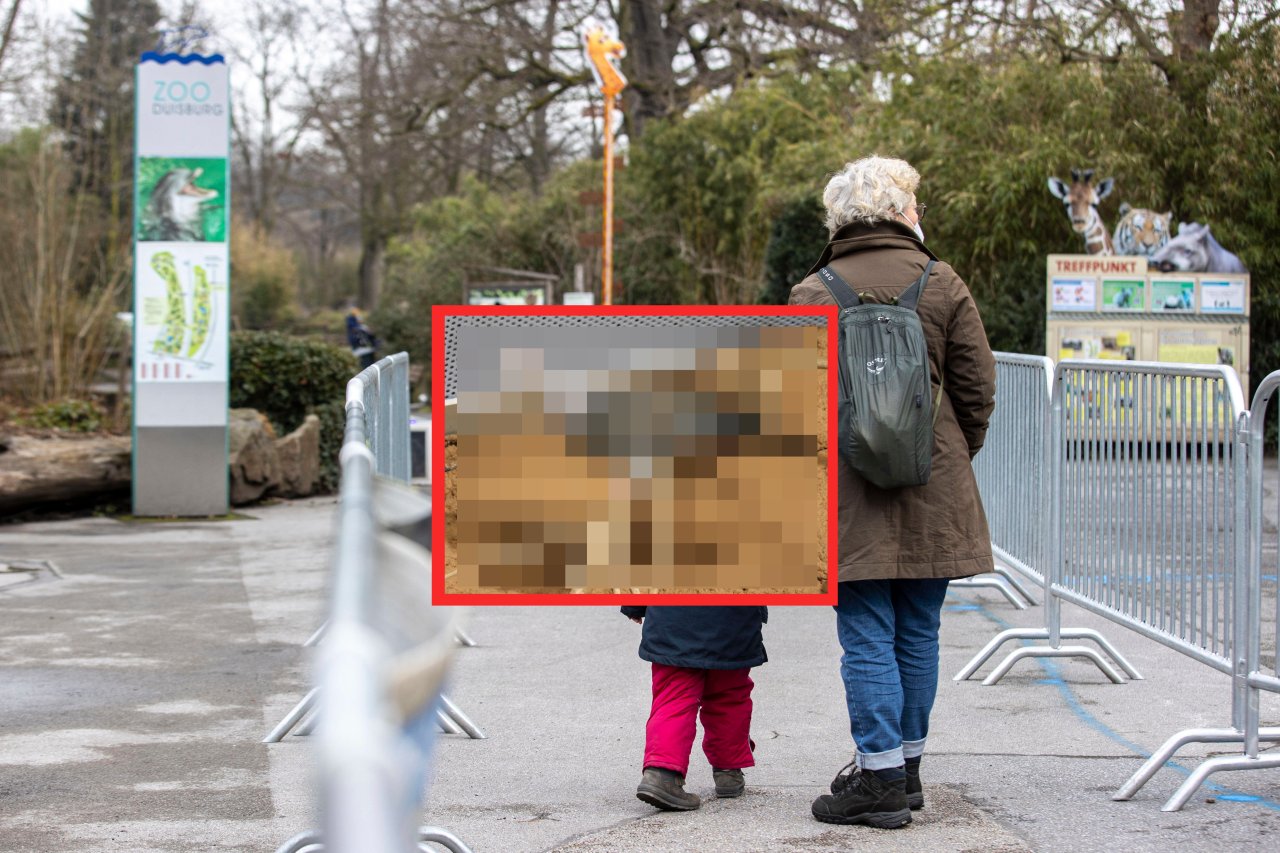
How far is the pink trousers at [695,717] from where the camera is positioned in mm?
4379

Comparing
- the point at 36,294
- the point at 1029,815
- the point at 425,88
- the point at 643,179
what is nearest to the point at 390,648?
the point at 1029,815

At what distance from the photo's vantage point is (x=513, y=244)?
27156 millimetres

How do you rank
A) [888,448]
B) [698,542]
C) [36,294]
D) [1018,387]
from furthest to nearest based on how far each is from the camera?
[36,294], [1018,387], [888,448], [698,542]

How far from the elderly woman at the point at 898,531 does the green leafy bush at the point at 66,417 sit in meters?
10.4

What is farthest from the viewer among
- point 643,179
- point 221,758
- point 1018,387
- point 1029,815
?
point 643,179

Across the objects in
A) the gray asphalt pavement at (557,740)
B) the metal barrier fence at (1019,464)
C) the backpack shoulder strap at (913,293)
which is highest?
the backpack shoulder strap at (913,293)

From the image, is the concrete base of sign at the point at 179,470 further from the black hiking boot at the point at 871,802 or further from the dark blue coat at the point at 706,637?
the black hiking boot at the point at 871,802

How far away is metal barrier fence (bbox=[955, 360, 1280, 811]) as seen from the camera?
461 cm

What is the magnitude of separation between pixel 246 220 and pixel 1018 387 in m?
42.2

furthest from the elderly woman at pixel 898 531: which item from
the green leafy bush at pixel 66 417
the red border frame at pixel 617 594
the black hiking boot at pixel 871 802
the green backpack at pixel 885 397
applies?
the green leafy bush at pixel 66 417

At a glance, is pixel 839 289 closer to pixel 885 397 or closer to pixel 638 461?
pixel 885 397

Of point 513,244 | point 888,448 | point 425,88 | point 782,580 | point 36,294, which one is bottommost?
point 782,580

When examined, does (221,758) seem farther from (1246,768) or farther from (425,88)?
(425,88)

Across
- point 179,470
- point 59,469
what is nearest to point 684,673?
point 179,470
